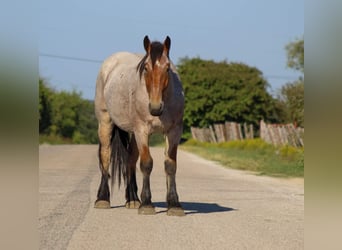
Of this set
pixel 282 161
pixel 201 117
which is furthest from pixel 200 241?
pixel 201 117

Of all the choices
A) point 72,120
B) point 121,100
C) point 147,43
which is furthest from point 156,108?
point 72,120

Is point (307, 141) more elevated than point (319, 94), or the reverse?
point (319, 94)

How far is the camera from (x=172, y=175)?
8.53m

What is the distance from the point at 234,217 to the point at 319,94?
6.24m

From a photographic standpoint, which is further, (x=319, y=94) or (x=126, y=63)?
(x=126, y=63)

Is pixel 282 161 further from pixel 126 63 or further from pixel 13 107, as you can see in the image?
pixel 13 107

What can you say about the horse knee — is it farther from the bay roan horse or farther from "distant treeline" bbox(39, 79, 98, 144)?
"distant treeline" bbox(39, 79, 98, 144)

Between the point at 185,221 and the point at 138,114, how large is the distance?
59.7 inches

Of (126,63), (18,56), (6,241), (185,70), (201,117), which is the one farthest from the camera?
(185,70)

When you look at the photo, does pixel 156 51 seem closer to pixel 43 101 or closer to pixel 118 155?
pixel 118 155

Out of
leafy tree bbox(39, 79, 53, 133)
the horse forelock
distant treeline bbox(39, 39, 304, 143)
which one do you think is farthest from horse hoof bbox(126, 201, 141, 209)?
distant treeline bbox(39, 39, 304, 143)

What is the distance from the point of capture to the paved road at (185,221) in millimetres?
5953

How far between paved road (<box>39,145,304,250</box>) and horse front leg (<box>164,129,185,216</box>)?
147 mm

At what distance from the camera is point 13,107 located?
1.96 meters
